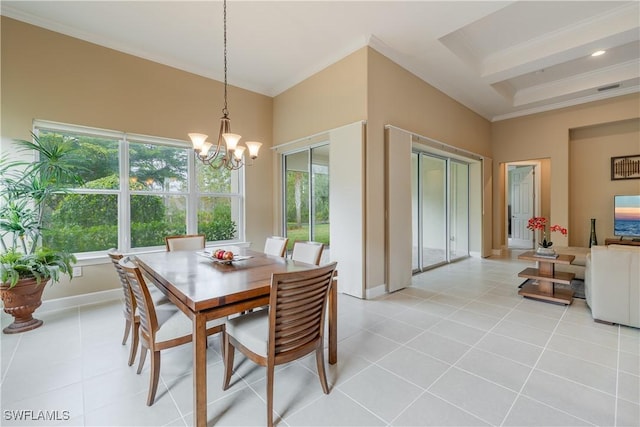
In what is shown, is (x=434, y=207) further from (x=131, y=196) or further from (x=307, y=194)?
(x=131, y=196)

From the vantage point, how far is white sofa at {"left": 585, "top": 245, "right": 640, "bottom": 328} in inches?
100.0

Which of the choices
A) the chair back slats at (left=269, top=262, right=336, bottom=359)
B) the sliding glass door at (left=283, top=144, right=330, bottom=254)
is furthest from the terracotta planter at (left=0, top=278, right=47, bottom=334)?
the sliding glass door at (left=283, top=144, right=330, bottom=254)

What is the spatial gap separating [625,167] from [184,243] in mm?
8069

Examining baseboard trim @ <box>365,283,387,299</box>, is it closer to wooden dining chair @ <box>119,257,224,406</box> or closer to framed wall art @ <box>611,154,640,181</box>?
wooden dining chair @ <box>119,257,224,406</box>

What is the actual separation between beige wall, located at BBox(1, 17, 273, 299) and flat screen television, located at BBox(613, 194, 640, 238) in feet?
24.0

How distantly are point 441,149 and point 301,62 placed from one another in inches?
114

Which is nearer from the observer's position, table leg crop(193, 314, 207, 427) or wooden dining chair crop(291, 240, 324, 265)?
table leg crop(193, 314, 207, 427)

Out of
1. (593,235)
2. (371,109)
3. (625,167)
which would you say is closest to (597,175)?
(625,167)

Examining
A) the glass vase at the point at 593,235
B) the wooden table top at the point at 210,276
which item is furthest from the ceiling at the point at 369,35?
the wooden table top at the point at 210,276

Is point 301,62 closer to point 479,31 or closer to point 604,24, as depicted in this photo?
point 479,31

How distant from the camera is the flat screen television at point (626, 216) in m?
5.00

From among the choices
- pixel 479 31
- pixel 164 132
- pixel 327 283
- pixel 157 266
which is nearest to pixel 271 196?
pixel 164 132

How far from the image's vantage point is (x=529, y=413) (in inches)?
61.9

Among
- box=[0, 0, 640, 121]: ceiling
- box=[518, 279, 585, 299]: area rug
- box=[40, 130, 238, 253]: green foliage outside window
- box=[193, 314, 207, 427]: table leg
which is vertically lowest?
box=[518, 279, 585, 299]: area rug
